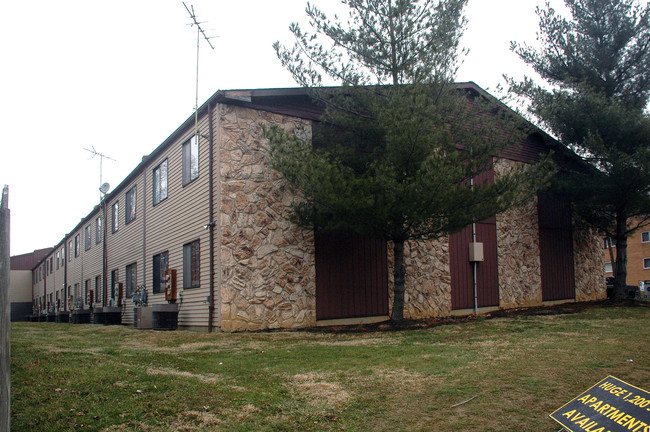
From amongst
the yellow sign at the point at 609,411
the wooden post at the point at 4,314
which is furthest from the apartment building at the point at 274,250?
the wooden post at the point at 4,314

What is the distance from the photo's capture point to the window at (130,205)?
63.8 feet

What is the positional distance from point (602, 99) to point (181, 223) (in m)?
12.6

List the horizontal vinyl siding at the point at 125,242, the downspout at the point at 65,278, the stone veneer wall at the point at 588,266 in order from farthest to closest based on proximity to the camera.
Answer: the downspout at the point at 65,278 → the stone veneer wall at the point at 588,266 → the horizontal vinyl siding at the point at 125,242

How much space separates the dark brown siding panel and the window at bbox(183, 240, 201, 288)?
38.0ft

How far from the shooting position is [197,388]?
562cm

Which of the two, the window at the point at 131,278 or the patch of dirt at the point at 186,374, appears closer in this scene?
the patch of dirt at the point at 186,374

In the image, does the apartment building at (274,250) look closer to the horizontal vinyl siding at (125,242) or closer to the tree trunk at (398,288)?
the horizontal vinyl siding at (125,242)

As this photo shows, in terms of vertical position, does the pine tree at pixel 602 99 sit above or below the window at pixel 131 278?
above

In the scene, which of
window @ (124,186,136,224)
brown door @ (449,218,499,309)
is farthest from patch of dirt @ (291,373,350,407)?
window @ (124,186,136,224)

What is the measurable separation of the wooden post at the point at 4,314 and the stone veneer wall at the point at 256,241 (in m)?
8.58

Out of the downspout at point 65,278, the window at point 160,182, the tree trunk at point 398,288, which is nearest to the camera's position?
the tree trunk at point 398,288

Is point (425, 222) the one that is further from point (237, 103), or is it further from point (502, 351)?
point (237, 103)

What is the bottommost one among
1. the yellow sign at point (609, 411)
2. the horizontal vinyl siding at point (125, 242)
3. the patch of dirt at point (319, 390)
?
the patch of dirt at point (319, 390)

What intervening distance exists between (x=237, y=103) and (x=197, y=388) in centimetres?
804
